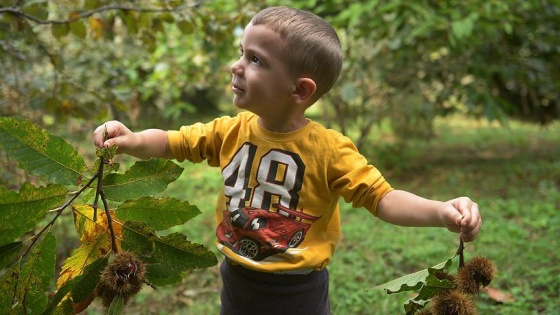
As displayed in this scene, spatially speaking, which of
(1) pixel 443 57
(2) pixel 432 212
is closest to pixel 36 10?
(2) pixel 432 212

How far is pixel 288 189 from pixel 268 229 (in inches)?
4.7

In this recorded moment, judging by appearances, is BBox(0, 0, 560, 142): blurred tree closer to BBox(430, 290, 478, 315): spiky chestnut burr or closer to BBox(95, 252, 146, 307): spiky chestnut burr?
BBox(95, 252, 146, 307): spiky chestnut burr

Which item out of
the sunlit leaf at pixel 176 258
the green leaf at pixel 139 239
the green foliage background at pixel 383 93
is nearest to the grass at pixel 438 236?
the green foliage background at pixel 383 93

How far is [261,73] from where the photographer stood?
1223 millimetres

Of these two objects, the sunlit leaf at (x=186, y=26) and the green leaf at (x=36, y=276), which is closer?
the green leaf at (x=36, y=276)

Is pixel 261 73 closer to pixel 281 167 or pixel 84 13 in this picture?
pixel 281 167

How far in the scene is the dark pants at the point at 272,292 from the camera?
140 centimetres

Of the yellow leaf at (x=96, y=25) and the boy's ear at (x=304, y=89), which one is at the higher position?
the boy's ear at (x=304, y=89)

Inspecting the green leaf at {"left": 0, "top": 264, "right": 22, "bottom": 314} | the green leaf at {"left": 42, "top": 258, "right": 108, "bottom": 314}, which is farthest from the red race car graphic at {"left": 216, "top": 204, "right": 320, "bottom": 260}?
the green leaf at {"left": 0, "top": 264, "right": 22, "bottom": 314}

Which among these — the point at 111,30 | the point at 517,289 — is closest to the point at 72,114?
the point at 111,30

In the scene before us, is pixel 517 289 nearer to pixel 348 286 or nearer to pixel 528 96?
pixel 348 286

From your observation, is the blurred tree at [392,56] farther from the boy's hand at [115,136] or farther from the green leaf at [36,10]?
the boy's hand at [115,136]

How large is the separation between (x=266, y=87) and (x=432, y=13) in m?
2.65

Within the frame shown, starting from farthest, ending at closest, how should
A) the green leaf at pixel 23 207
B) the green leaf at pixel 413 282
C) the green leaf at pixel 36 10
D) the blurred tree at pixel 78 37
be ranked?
the blurred tree at pixel 78 37, the green leaf at pixel 36 10, the green leaf at pixel 413 282, the green leaf at pixel 23 207
